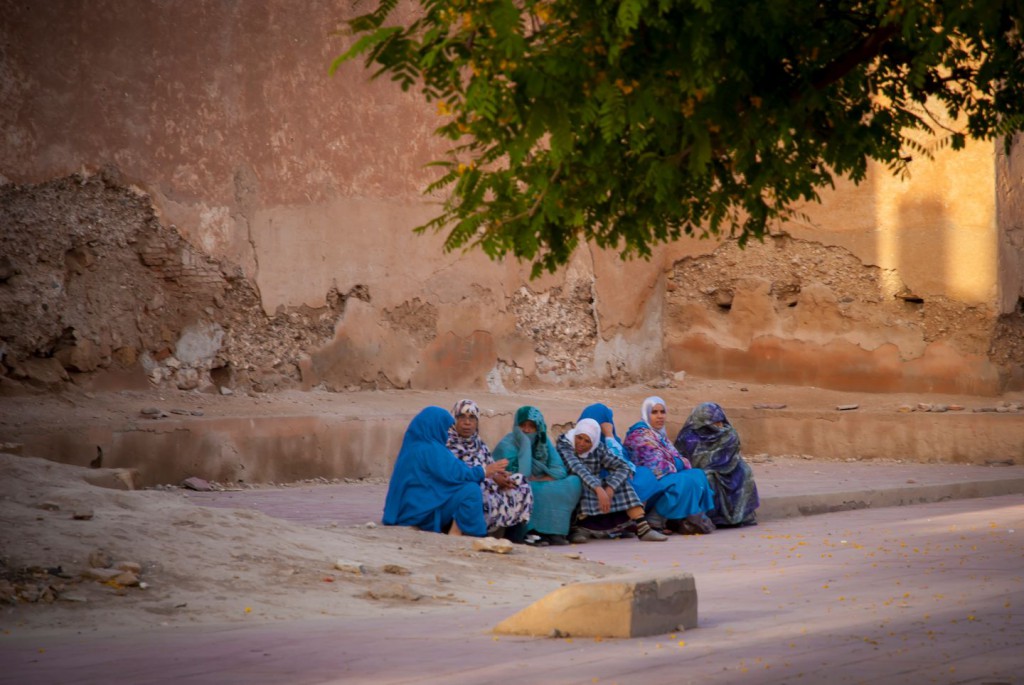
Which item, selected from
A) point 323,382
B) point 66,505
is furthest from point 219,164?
point 66,505

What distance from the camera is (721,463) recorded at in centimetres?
1166

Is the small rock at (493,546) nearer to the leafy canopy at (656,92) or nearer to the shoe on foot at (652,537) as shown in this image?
the shoe on foot at (652,537)

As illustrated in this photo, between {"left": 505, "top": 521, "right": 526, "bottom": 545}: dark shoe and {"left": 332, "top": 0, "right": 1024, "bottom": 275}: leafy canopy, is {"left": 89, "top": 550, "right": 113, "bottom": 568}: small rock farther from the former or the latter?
{"left": 505, "top": 521, "right": 526, "bottom": 545}: dark shoe

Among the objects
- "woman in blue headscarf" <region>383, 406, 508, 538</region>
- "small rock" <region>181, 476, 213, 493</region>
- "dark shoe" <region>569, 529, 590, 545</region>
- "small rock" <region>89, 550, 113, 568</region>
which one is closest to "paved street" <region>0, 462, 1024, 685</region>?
"woman in blue headscarf" <region>383, 406, 508, 538</region>

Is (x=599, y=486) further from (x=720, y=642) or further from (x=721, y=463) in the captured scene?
(x=720, y=642)

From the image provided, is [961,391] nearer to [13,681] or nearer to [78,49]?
[78,49]

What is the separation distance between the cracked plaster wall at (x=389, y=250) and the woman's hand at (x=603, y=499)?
365 centimetres

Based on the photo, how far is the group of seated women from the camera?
974 cm

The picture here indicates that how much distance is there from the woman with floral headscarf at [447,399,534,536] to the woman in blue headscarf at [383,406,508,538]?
0.41 feet

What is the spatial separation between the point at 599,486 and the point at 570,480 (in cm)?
24

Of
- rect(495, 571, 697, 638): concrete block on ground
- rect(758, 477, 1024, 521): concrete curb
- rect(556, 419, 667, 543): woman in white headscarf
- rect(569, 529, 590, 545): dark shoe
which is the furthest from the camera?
rect(758, 477, 1024, 521): concrete curb

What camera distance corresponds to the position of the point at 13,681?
4941mm

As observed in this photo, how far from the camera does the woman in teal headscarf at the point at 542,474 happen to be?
1034 centimetres

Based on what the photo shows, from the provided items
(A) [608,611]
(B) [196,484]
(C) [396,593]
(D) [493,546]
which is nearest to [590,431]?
(D) [493,546]
